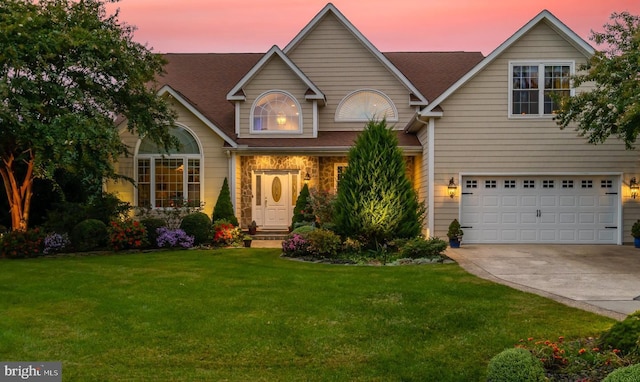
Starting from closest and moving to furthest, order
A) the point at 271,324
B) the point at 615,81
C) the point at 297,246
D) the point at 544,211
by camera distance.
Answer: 1. the point at 271,324
2. the point at 615,81
3. the point at 297,246
4. the point at 544,211

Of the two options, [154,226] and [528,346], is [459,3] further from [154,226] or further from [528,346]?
[528,346]

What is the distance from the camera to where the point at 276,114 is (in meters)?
18.0

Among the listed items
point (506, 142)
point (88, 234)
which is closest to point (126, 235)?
point (88, 234)

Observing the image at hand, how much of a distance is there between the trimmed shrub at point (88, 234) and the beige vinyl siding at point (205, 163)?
3.10 m

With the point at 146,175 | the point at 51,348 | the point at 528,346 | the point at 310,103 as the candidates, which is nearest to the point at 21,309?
the point at 51,348

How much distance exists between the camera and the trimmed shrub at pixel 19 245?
13250 mm

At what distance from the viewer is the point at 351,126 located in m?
18.7

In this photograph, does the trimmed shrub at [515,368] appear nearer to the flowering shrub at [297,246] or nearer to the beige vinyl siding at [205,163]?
the flowering shrub at [297,246]

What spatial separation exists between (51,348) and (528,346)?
5256 millimetres

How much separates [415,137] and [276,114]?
504cm

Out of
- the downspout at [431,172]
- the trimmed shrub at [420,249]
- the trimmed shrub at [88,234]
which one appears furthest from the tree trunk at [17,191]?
the downspout at [431,172]

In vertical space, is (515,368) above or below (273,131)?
below

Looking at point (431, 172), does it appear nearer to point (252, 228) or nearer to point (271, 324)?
point (252, 228)

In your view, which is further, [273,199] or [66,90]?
[273,199]
